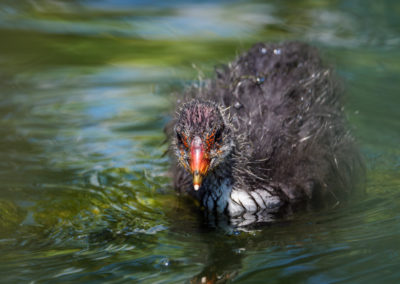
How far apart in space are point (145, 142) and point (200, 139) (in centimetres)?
230

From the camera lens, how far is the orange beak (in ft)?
15.8

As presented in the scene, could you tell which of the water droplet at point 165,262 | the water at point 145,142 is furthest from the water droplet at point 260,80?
the water droplet at point 165,262

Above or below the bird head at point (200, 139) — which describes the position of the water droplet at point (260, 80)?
above

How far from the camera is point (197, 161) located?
4801 millimetres

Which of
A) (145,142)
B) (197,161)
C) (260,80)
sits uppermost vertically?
(260,80)

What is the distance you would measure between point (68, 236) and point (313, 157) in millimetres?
2092

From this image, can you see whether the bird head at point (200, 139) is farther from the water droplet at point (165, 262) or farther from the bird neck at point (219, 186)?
the water droplet at point (165, 262)

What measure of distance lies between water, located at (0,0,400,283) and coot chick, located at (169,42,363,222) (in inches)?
10.4

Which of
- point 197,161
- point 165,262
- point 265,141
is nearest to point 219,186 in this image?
point 265,141

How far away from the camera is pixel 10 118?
299 inches

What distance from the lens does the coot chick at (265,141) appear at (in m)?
5.04

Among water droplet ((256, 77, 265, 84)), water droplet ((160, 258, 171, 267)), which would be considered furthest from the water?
water droplet ((256, 77, 265, 84))

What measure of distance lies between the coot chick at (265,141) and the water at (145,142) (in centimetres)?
27

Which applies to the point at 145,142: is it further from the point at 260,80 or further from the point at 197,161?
the point at 197,161
